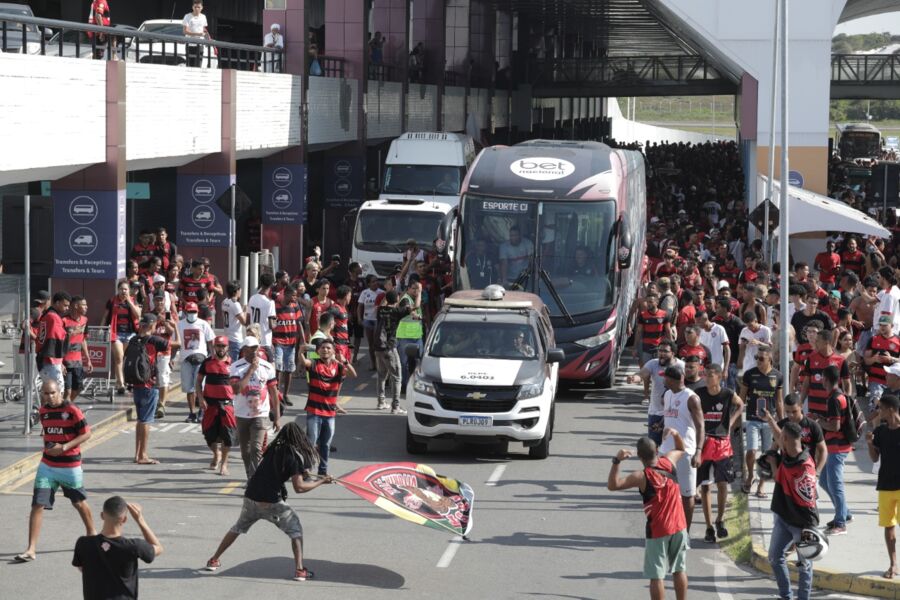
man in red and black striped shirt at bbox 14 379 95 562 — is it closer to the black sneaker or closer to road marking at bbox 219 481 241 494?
road marking at bbox 219 481 241 494

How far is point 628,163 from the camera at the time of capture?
27.7 metres

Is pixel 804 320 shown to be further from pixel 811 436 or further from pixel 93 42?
pixel 93 42

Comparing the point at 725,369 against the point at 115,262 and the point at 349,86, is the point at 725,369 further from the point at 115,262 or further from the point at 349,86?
the point at 349,86

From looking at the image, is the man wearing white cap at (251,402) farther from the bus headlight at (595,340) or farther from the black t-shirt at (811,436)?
the bus headlight at (595,340)

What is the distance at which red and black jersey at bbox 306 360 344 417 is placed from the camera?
52.5 feet

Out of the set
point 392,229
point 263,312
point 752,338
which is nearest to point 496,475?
point 752,338

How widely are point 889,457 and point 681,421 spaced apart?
202cm

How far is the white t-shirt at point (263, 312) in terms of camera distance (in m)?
21.6

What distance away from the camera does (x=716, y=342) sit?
19391mm

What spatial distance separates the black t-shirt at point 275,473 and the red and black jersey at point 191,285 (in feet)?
35.5

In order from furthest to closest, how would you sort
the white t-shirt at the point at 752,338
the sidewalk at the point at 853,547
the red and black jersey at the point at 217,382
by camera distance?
the white t-shirt at the point at 752,338, the red and black jersey at the point at 217,382, the sidewalk at the point at 853,547

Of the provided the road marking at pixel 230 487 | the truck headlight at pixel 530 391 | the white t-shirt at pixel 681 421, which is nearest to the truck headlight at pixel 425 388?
the truck headlight at pixel 530 391

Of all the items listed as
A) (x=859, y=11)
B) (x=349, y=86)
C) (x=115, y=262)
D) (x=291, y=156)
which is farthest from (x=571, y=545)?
(x=859, y=11)

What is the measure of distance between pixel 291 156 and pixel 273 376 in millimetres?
19509
